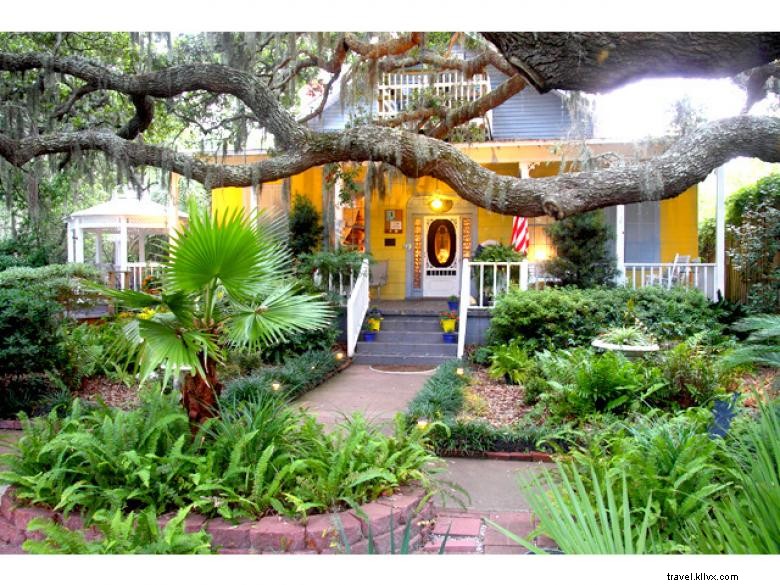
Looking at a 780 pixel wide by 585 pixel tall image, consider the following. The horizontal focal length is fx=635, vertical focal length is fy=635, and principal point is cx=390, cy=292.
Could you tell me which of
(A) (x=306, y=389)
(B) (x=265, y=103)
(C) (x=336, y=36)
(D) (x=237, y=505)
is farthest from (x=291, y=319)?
(C) (x=336, y=36)

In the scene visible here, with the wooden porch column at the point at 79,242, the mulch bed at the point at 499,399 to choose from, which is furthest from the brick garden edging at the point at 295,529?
the wooden porch column at the point at 79,242

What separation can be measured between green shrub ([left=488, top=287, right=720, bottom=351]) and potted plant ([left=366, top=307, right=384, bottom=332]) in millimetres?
2184

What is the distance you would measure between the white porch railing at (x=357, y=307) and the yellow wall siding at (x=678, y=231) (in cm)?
638

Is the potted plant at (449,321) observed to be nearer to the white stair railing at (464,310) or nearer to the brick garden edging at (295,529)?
the white stair railing at (464,310)

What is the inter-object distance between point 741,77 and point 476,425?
22.3 feet

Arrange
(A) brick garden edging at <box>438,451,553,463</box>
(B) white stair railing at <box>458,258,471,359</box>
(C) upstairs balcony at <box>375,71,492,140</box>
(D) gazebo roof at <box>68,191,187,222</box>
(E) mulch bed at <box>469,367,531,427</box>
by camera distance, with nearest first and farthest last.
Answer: (A) brick garden edging at <box>438,451,553,463</box> → (E) mulch bed at <box>469,367,531,427</box> → (B) white stair railing at <box>458,258,471,359</box> → (C) upstairs balcony at <box>375,71,492,140</box> → (D) gazebo roof at <box>68,191,187,222</box>

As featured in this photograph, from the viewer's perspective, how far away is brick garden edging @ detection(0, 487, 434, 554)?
3434mm

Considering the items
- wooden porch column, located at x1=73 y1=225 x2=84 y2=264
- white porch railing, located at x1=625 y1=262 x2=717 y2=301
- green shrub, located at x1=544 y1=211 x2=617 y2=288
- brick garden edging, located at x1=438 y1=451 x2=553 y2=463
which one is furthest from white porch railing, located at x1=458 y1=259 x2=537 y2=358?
wooden porch column, located at x1=73 y1=225 x2=84 y2=264

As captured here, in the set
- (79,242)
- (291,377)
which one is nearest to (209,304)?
(291,377)

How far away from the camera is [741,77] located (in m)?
8.91

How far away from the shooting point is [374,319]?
1143cm

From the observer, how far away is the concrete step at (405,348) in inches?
417

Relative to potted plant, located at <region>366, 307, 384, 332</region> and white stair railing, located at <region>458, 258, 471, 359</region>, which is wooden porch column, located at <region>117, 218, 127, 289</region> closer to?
potted plant, located at <region>366, 307, 384, 332</region>
